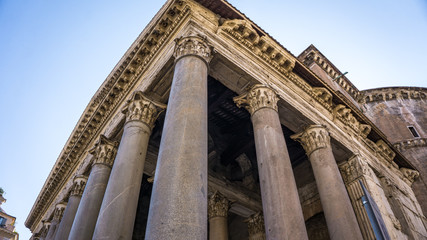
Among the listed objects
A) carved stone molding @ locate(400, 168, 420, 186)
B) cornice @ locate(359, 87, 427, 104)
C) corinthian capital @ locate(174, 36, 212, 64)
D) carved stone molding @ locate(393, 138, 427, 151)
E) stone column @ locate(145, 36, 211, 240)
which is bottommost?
stone column @ locate(145, 36, 211, 240)

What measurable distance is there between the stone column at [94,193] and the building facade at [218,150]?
0.10 ft

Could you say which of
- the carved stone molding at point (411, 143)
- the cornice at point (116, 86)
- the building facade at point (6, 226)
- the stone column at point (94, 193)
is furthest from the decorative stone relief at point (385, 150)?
the building facade at point (6, 226)

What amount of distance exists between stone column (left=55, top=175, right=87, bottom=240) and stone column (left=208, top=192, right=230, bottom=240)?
471cm

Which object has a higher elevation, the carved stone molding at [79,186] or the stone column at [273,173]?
the carved stone molding at [79,186]

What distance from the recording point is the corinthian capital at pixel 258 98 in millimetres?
6770

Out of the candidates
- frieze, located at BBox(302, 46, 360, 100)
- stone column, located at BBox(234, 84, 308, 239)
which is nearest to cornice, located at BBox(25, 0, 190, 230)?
stone column, located at BBox(234, 84, 308, 239)

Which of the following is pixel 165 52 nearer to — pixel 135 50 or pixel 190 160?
pixel 135 50

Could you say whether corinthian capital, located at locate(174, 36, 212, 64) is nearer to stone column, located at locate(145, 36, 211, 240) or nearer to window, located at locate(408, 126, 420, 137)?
stone column, located at locate(145, 36, 211, 240)

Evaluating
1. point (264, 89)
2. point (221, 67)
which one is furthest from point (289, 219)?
point (221, 67)

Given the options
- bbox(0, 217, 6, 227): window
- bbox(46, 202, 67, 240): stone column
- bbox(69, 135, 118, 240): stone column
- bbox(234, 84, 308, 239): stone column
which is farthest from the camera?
bbox(0, 217, 6, 227): window

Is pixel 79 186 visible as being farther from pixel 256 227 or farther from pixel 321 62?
pixel 321 62

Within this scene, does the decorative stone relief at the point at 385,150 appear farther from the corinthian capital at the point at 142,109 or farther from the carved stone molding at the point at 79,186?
the carved stone molding at the point at 79,186

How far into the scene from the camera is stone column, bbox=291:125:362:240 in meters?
6.35

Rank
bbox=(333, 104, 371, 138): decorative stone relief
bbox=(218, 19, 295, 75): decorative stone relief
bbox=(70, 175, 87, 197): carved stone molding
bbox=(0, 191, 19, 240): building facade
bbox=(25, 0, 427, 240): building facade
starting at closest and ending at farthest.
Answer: bbox=(25, 0, 427, 240): building facade → bbox=(218, 19, 295, 75): decorative stone relief → bbox=(70, 175, 87, 197): carved stone molding → bbox=(333, 104, 371, 138): decorative stone relief → bbox=(0, 191, 19, 240): building facade
